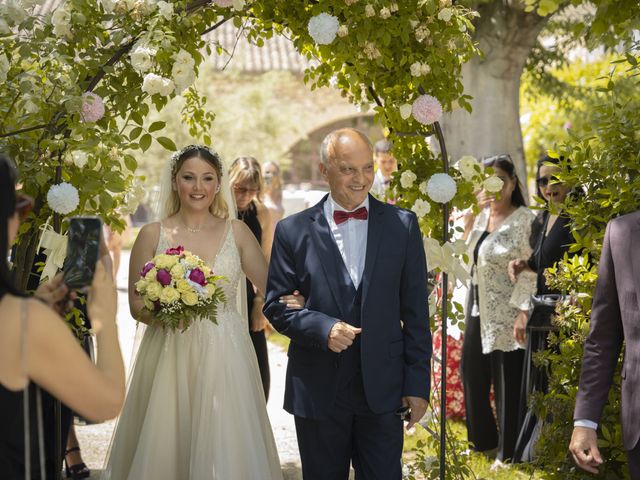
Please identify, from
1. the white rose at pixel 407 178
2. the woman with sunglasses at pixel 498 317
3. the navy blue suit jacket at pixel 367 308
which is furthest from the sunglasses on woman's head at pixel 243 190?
the navy blue suit jacket at pixel 367 308

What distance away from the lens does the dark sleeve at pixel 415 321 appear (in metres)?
4.27

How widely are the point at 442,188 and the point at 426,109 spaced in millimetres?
448

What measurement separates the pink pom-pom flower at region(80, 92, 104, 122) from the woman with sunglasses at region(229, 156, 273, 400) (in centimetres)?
223

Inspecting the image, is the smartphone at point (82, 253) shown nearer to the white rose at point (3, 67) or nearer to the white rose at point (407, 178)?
the white rose at point (3, 67)

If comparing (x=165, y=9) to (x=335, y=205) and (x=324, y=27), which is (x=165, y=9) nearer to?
(x=324, y=27)

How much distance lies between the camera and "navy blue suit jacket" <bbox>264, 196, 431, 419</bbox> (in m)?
4.20

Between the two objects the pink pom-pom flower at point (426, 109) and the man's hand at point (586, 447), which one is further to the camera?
the pink pom-pom flower at point (426, 109)

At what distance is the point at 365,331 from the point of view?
419cm

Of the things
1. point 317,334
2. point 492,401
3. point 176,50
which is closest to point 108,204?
point 176,50

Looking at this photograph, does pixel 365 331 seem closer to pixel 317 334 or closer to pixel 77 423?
pixel 317 334

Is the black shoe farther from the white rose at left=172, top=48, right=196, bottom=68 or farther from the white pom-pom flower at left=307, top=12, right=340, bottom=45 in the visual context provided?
the white pom-pom flower at left=307, top=12, right=340, bottom=45

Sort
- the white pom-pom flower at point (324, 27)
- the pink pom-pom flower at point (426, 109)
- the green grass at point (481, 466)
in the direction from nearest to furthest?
the white pom-pom flower at point (324, 27)
the pink pom-pom flower at point (426, 109)
the green grass at point (481, 466)

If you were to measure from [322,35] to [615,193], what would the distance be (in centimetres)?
165

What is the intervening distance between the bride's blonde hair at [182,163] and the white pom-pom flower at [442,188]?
1220 millimetres
